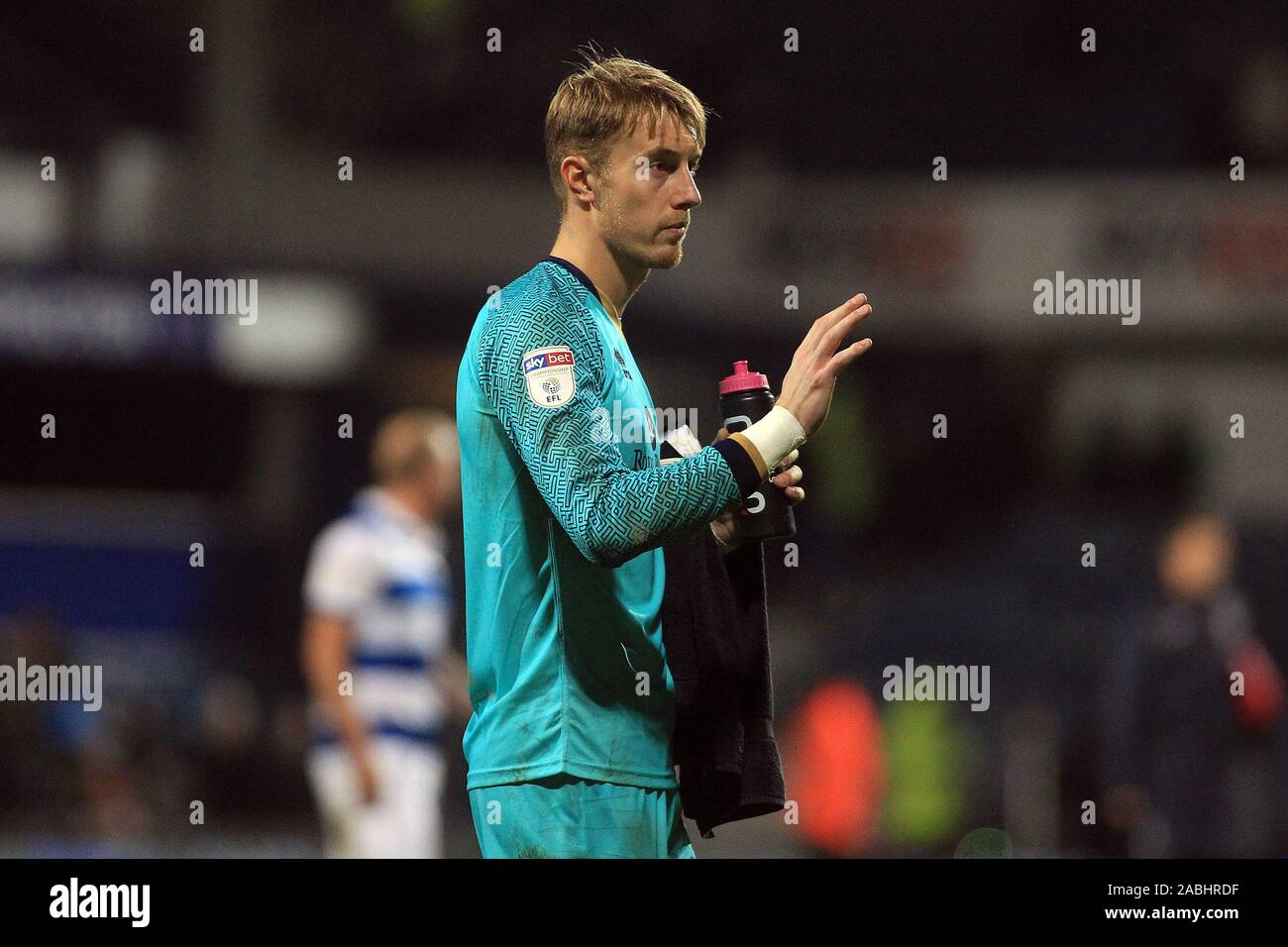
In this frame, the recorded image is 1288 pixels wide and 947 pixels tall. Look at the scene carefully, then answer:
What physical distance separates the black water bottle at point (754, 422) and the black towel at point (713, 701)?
113 mm

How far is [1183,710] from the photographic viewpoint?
25.7 feet

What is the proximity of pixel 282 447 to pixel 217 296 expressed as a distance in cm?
156

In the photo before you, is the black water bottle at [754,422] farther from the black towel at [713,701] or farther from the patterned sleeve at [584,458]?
the patterned sleeve at [584,458]

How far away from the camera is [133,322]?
14.3 meters

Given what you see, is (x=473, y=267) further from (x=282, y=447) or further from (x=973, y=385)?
(x=973, y=385)

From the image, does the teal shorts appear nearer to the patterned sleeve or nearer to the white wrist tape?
the patterned sleeve

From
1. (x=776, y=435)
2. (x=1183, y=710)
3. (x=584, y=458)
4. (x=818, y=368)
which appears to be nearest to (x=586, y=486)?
(x=584, y=458)

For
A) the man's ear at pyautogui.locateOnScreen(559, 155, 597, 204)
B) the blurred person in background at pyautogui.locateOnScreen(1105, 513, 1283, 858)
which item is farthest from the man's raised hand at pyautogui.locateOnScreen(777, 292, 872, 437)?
the blurred person in background at pyautogui.locateOnScreen(1105, 513, 1283, 858)

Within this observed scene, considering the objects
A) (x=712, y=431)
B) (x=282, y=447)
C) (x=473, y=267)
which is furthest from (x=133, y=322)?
(x=712, y=431)

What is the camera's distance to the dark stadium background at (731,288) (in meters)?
14.1

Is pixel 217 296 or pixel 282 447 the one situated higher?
pixel 217 296

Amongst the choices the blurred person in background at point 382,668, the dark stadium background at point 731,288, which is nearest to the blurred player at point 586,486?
the blurred person in background at point 382,668

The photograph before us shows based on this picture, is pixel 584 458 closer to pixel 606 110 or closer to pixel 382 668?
pixel 606 110
